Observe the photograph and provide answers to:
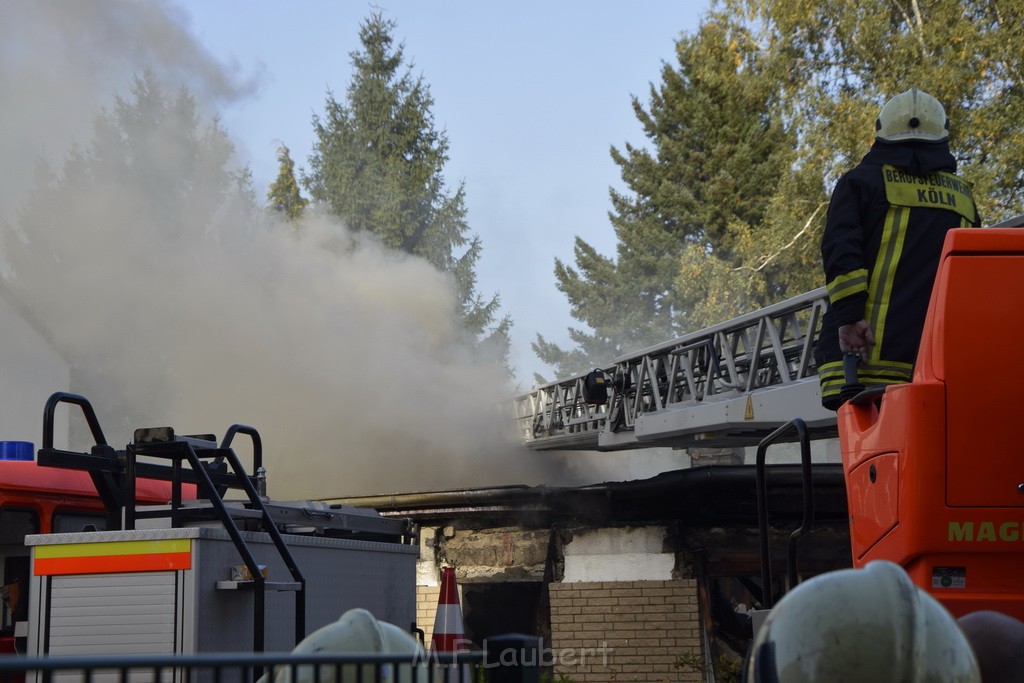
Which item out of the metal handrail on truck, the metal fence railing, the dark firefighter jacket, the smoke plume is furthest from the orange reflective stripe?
the smoke plume

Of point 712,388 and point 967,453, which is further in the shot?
point 712,388

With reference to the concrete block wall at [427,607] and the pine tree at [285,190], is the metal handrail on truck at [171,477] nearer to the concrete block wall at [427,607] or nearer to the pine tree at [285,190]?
the concrete block wall at [427,607]

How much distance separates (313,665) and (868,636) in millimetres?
1153

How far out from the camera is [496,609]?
9398mm

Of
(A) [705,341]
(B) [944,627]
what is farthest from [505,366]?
(B) [944,627]

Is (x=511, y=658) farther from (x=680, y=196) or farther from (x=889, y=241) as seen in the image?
(x=680, y=196)

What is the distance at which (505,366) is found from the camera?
3597cm

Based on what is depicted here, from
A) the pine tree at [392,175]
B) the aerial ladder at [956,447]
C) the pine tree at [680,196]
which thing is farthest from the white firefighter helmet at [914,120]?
the pine tree at [392,175]

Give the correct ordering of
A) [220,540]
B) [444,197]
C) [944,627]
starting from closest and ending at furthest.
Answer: [944,627], [220,540], [444,197]

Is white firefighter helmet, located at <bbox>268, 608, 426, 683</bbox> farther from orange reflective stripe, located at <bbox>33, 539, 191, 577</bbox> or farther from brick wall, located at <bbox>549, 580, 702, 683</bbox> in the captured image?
brick wall, located at <bbox>549, 580, 702, 683</bbox>

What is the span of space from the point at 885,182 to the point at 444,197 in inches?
1249

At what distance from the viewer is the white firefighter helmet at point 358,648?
2.63 m

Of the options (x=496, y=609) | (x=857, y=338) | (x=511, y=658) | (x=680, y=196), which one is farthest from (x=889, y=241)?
(x=680, y=196)

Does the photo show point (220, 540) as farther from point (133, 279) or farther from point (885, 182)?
point (133, 279)
